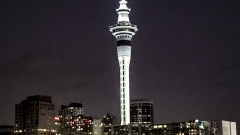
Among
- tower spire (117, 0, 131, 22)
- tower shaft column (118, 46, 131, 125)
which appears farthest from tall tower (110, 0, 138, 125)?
tower spire (117, 0, 131, 22)

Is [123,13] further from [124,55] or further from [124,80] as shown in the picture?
[124,80]

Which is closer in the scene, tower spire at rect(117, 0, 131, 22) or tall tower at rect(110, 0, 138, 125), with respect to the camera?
tall tower at rect(110, 0, 138, 125)

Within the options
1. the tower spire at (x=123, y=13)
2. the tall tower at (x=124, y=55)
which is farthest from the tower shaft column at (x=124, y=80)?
the tower spire at (x=123, y=13)

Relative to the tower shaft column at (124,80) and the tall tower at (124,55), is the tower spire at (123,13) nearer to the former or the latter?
the tall tower at (124,55)

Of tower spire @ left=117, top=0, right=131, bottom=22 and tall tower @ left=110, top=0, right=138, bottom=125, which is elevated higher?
tower spire @ left=117, top=0, right=131, bottom=22

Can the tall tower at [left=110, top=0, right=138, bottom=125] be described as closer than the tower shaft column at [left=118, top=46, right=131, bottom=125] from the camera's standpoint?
No

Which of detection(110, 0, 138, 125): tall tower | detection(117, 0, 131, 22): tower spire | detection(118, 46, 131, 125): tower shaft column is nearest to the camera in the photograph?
detection(118, 46, 131, 125): tower shaft column

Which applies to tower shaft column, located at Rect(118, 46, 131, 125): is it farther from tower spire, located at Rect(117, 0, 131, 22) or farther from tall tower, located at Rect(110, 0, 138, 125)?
tower spire, located at Rect(117, 0, 131, 22)

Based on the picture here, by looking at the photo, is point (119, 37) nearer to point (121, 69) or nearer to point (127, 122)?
point (121, 69)

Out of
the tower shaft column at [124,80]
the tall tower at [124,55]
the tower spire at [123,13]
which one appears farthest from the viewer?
the tower spire at [123,13]

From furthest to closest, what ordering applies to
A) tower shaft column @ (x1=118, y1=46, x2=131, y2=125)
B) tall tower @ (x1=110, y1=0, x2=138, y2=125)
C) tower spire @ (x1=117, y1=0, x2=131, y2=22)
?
tower spire @ (x1=117, y1=0, x2=131, y2=22), tall tower @ (x1=110, y1=0, x2=138, y2=125), tower shaft column @ (x1=118, y1=46, x2=131, y2=125)

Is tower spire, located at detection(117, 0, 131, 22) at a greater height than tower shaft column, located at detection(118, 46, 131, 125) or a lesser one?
greater

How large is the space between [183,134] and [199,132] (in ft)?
20.8

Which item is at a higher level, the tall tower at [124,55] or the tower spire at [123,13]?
the tower spire at [123,13]
